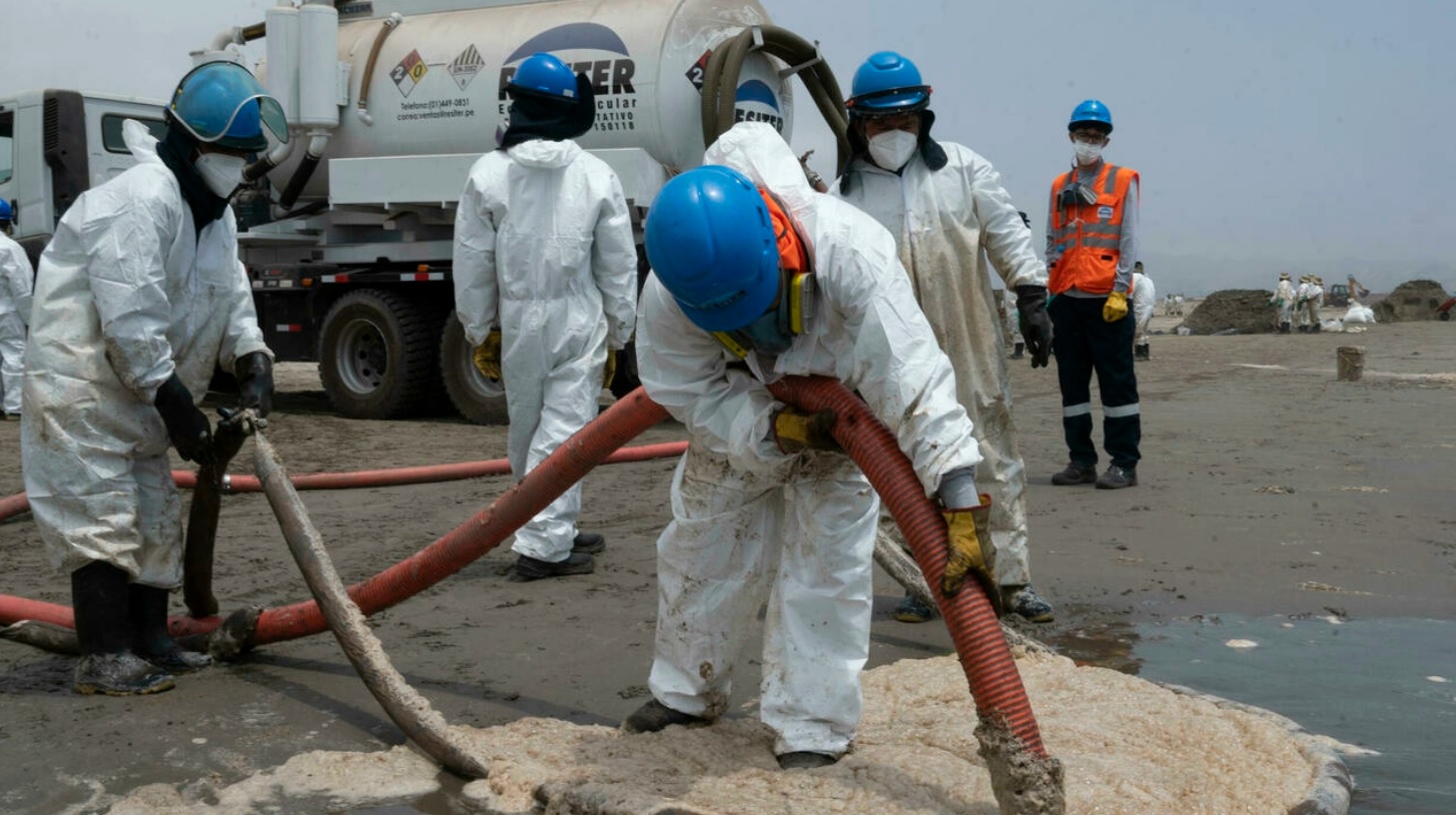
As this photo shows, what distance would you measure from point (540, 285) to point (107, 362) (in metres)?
1.83

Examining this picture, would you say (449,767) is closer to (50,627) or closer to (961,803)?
(961,803)

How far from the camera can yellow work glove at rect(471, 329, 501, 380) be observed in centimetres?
545

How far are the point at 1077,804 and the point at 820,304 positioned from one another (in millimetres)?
1182

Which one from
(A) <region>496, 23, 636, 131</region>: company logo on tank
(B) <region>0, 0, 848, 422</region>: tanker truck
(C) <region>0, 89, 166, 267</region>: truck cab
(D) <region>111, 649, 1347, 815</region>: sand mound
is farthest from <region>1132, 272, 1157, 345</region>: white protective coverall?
(D) <region>111, 649, 1347, 815</region>: sand mound

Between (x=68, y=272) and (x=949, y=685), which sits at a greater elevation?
(x=68, y=272)

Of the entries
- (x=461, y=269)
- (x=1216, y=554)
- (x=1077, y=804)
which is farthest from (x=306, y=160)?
(x=1077, y=804)

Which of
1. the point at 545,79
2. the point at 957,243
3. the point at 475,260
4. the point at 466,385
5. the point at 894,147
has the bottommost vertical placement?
the point at 466,385

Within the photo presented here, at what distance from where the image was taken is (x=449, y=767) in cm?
323

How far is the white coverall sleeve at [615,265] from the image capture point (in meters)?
5.38

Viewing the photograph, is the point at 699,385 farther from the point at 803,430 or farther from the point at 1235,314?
the point at 1235,314

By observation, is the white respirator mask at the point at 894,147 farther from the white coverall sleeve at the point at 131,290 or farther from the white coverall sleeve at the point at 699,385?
the white coverall sleeve at the point at 131,290

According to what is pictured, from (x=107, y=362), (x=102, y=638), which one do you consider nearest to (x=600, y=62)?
(x=107, y=362)

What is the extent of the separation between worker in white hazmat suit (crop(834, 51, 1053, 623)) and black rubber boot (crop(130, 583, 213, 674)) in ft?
7.60

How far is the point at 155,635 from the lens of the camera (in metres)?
4.06
